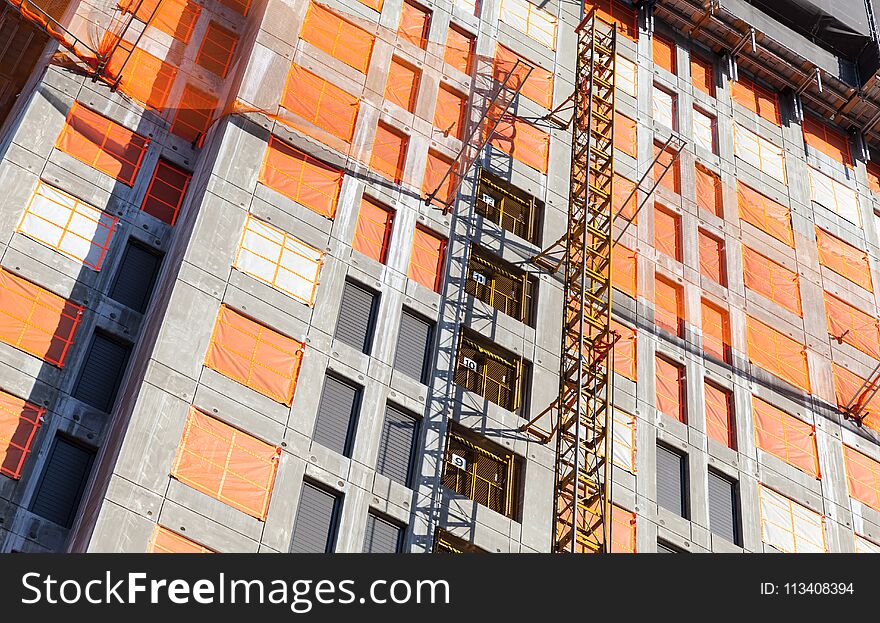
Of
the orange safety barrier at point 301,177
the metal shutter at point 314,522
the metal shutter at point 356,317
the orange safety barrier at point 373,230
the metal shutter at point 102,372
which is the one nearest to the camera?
the metal shutter at point 314,522

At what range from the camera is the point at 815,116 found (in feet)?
249

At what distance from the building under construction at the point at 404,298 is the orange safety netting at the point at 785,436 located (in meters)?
0.16

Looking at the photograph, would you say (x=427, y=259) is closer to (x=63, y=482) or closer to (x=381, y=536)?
(x=381, y=536)

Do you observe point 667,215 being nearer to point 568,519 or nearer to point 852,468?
point 852,468

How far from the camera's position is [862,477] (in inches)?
2323

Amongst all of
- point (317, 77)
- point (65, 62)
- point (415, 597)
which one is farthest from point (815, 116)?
point (415, 597)

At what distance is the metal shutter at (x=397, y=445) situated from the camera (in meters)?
46.1

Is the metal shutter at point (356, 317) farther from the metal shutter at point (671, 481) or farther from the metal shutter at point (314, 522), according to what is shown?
the metal shutter at point (671, 481)

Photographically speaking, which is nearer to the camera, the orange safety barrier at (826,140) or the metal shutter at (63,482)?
the metal shutter at (63,482)

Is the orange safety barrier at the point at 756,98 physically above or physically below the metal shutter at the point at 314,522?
above

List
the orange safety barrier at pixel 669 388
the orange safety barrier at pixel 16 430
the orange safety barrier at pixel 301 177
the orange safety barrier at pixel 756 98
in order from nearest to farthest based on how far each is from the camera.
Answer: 1. the orange safety barrier at pixel 16 430
2. the orange safety barrier at pixel 301 177
3. the orange safety barrier at pixel 669 388
4. the orange safety barrier at pixel 756 98

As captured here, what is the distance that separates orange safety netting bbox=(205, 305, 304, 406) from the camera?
44.3 metres

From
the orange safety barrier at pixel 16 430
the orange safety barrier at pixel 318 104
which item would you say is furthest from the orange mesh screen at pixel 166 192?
the orange safety barrier at pixel 16 430

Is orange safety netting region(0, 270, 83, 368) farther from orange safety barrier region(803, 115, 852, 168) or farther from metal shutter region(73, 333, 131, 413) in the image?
orange safety barrier region(803, 115, 852, 168)
